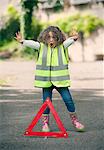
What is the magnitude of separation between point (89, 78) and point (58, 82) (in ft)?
35.5

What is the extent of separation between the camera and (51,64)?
7.57 metres

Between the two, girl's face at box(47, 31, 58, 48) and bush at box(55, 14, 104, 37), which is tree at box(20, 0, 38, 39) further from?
girl's face at box(47, 31, 58, 48)

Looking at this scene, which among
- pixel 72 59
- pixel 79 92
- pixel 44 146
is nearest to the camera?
pixel 44 146

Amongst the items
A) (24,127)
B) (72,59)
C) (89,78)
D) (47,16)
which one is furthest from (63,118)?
(47,16)

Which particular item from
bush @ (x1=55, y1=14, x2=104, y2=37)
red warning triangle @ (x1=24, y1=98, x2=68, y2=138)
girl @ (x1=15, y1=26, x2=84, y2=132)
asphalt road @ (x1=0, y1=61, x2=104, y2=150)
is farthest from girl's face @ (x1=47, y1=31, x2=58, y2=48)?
bush @ (x1=55, y1=14, x2=104, y2=37)

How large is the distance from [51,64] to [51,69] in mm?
71

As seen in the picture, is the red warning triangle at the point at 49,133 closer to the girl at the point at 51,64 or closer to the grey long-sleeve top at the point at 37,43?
the girl at the point at 51,64

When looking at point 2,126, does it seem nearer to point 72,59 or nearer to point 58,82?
point 58,82

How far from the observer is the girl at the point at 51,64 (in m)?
7.55

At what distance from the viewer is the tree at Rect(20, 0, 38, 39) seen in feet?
107

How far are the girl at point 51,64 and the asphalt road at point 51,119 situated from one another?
1.45ft

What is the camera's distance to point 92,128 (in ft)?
26.1

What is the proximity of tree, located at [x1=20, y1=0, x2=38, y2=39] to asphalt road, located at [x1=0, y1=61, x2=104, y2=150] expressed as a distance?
60.3 feet

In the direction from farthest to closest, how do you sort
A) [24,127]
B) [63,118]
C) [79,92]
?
[79,92] < [63,118] < [24,127]
